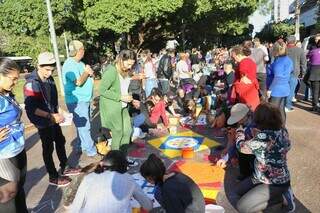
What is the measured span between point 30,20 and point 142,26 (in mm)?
8013

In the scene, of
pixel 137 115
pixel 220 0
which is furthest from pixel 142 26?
pixel 137 115

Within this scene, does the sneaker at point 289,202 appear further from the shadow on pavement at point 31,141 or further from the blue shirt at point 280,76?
the shadow on pavement at point 31,141

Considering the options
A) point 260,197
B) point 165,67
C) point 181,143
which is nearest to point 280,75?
point 181,143

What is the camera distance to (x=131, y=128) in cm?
610

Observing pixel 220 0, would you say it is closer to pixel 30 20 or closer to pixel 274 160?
pixel 30 20

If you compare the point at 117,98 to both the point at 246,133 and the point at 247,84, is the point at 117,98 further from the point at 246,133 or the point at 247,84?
the point at 247,84

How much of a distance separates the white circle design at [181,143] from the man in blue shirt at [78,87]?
1570mm

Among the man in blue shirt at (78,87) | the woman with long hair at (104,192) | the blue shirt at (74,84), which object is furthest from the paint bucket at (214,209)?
the blue shirt at (74,84)

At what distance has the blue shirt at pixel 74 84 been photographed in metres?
6.17

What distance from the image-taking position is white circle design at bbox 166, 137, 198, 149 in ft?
23.4

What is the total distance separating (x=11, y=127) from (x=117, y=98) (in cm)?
219

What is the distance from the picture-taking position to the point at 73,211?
3121 mm

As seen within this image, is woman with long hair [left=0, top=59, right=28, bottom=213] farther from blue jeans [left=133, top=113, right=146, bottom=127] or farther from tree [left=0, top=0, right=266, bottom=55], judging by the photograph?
tree [left=0, top=0, right=266, bottom=55]

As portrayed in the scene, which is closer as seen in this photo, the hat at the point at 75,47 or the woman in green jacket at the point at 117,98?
the woman in green jacket at the point at 117,98
